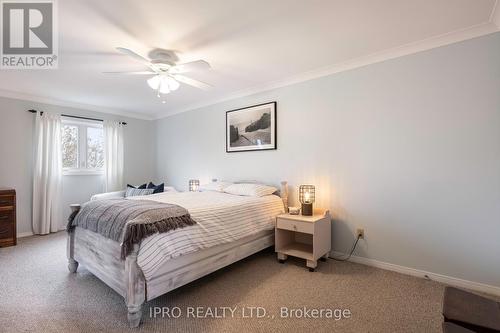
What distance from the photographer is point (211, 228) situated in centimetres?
234

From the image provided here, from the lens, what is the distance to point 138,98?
4.25 metres

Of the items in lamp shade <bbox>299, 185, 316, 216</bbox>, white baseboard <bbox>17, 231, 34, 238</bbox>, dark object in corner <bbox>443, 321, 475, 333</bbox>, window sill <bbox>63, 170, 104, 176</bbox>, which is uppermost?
window sill <bbox>63, 170, 104, 176</bbox>

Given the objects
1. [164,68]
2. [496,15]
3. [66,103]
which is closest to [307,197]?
[164,68]

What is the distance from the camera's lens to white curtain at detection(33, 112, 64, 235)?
13.1 feet

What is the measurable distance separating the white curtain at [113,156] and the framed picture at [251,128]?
7.89 feet

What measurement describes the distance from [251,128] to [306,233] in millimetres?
1795

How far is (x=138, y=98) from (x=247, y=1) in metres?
3.09

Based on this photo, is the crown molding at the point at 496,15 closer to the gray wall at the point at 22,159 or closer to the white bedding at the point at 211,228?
the white bedding at the point at 211,228

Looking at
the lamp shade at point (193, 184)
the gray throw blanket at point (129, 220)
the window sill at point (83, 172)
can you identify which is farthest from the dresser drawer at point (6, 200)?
the lamp shade at point (193, 184)

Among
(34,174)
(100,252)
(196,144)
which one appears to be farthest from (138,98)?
(100,252)

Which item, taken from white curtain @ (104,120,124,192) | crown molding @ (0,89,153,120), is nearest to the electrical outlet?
white curtain @ (104,120,124,192)

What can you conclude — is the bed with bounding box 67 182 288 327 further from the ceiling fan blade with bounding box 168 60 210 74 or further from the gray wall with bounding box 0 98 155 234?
the gray wall with bounding box 0 98 155 234

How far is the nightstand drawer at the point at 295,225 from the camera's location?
2.66 meters

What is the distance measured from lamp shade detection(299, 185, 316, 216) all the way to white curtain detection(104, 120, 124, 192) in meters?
3.75
